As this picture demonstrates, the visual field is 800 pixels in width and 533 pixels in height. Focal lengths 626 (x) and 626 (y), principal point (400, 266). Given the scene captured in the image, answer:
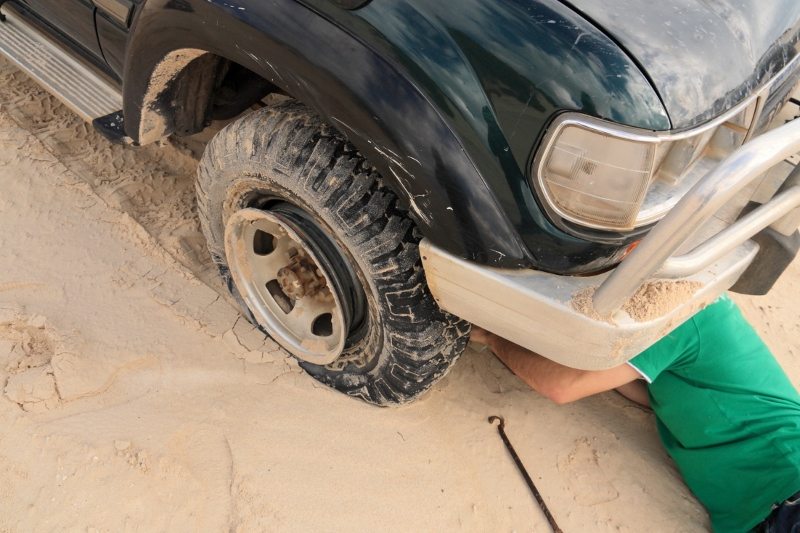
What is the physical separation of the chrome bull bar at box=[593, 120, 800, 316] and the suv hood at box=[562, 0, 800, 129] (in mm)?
166

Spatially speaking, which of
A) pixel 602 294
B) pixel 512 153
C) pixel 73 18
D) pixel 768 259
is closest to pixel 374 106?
pixel 512 153

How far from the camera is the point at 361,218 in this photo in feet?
5.66

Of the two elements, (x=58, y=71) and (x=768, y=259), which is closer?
(x=768, y=259)

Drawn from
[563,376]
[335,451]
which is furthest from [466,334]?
[335,451]

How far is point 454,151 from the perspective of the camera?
1.40 meters

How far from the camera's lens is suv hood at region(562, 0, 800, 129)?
1.34 meters

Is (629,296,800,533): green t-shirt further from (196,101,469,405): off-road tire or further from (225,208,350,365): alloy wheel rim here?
(225,208,350,365): alloy wheel rim

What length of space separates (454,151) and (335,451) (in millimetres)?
1213

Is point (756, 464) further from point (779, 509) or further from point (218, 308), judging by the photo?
point (218, 308)

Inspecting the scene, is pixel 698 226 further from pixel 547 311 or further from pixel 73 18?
pixel 73 18

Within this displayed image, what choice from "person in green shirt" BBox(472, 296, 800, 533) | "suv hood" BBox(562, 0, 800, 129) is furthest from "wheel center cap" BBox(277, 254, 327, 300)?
"suv hood" BBox(562, 0, 800, 129)

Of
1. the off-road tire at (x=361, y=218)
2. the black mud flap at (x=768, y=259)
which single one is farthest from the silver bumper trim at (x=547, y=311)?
the black mud flap at (x=768, y=259)

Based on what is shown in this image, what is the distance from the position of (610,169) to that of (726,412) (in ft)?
4.31

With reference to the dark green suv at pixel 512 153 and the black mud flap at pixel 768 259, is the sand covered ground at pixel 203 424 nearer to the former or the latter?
the dark green suv at pixel 512 153
